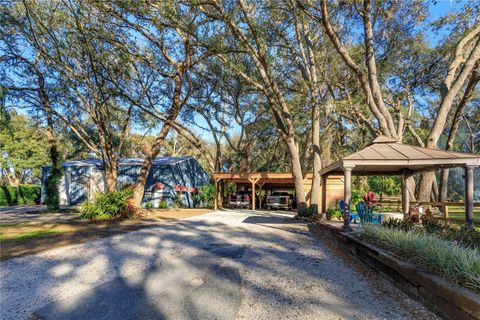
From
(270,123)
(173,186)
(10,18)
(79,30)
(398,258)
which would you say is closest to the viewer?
(398,258)

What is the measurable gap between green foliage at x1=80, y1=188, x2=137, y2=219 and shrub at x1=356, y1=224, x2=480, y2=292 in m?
10.2

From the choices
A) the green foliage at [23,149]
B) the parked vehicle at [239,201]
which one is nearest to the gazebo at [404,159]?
the parked vehicle at [239,201]

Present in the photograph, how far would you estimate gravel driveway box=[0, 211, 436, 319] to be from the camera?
3.20 m

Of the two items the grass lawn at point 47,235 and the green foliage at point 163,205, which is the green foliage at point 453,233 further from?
the green foliage at point 163,205

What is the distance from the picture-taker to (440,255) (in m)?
3.44

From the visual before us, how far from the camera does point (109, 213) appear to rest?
465 inches

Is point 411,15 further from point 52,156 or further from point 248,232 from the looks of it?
point 52,156

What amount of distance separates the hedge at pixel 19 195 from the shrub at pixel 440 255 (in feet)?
90.9

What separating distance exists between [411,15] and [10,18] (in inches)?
659

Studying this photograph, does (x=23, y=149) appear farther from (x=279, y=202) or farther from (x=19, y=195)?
(x=279, y=202)

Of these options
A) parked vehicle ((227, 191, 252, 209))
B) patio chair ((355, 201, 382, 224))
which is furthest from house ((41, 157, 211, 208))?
patio chair ((355, 201, 382, 224))

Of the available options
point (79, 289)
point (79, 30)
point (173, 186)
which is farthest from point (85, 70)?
point (79, 289)

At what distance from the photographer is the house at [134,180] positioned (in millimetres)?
20578

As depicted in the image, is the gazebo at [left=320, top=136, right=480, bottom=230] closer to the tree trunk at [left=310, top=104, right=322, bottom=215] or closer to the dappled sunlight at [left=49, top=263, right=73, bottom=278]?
the tree trunk at [left=310, top=104, right=322, bottom=215]
